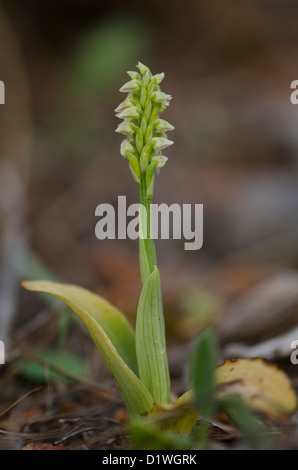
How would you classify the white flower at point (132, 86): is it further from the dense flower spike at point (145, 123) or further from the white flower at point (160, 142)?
the white flower at point (160, 142)

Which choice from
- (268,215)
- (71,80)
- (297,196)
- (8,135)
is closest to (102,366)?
(268,215)

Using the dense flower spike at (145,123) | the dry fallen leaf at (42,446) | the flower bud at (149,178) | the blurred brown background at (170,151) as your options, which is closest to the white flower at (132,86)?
the dense flower spike at (145,123)

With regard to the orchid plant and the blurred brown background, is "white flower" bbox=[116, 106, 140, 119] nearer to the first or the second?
the orchid plant

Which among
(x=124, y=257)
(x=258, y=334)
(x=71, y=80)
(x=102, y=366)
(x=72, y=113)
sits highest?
(x=71, y=80)

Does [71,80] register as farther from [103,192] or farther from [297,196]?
[297,196]

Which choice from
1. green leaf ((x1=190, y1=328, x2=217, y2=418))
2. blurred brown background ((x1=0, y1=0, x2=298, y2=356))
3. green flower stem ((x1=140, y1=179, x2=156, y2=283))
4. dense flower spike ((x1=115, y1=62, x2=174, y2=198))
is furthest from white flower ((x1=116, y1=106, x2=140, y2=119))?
blurred brown background ((x1=0, y1=0, x2=298, y2=356))

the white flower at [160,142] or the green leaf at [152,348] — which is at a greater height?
the white flower at [160,142]
